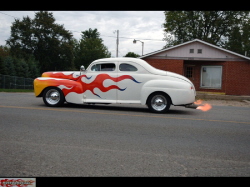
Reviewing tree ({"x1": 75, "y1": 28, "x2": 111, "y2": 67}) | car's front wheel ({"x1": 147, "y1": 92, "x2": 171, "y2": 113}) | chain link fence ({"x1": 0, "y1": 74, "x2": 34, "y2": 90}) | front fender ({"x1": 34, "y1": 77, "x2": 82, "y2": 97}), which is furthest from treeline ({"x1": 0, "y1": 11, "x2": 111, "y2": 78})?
car's front wheel ({"x1": 147, "y1": 92, "x2": 171, "y2": 113})

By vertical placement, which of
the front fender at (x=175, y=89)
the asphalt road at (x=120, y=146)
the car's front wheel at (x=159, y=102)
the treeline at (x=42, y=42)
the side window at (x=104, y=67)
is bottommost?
the asphalt road at (x=120, y=146)

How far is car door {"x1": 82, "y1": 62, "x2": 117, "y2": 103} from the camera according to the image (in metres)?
10.5

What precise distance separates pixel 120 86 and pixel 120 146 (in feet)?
16.6

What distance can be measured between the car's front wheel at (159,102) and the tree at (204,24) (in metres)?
33.4

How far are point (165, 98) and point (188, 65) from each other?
1629cm

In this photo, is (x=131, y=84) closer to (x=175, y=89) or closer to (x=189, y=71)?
(x=175, y=89)

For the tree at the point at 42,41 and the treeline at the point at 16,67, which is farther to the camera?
the tree at the point at 42,41

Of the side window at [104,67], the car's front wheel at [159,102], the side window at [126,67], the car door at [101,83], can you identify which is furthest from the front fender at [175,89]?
the side window at [104,67]

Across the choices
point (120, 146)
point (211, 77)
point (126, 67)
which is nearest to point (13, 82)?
point (211, 77)

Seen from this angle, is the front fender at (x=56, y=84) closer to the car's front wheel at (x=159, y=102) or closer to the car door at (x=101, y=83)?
the car door at (x=101, y=83)

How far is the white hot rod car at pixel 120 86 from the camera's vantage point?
10022 mm

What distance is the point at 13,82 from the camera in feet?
94.8
